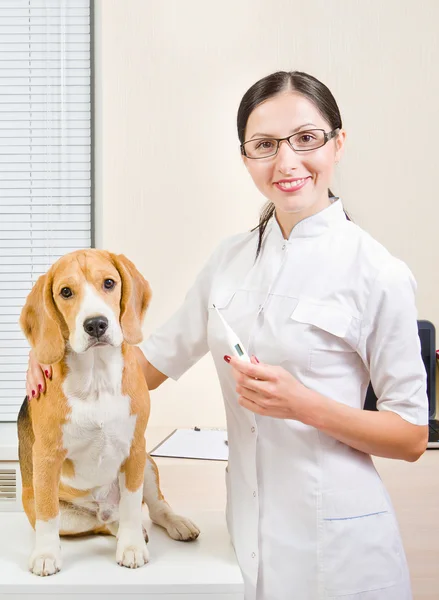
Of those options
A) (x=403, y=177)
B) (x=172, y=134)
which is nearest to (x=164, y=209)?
(x=172, y=134)

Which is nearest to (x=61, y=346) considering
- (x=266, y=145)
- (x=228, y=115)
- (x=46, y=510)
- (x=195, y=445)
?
(x=46, y=510)

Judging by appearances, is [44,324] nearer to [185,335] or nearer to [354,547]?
[185,335]

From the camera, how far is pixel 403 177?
2.40m

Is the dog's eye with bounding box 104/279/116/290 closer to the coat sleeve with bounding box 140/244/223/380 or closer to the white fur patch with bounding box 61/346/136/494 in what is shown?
the white fur patch with bounding box 61/346/136/494

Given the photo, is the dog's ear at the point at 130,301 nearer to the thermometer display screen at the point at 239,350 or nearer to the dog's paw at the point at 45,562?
the thermometer display screen at the point at 239,350

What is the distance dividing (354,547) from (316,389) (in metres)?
0.27

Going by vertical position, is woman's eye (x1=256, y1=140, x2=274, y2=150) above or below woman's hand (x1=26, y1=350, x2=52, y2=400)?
above

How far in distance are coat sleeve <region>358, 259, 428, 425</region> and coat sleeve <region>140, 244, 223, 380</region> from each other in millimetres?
351

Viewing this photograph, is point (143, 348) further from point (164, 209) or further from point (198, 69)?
point (198, 69)

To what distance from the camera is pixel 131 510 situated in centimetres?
104

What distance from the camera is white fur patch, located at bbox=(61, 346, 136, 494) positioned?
977 millimetres

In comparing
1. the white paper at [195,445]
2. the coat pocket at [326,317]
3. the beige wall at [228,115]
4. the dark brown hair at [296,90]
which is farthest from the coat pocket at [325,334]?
the beige wall at [228,115]

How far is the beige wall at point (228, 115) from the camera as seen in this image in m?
2.37

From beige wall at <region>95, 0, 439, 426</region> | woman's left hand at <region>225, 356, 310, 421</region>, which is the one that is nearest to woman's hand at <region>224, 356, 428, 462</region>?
woman's left hand at <region>225, 356, 310, 421</region>
